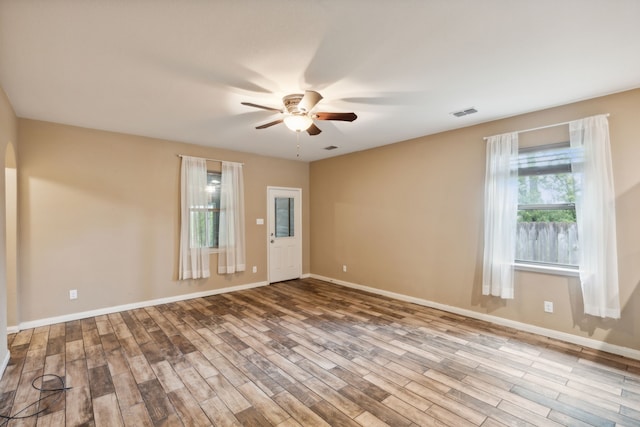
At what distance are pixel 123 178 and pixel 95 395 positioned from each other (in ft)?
10.4

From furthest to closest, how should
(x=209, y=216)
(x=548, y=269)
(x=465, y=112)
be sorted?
(x=209, y=216) → (x=465, y=112) → (x=548, y=269)

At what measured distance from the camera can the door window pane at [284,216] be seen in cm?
636

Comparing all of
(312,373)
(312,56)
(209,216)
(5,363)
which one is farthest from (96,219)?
(312,56)

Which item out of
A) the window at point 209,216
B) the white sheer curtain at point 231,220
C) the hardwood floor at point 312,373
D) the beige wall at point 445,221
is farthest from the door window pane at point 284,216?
the hardwood floor at point 312,373

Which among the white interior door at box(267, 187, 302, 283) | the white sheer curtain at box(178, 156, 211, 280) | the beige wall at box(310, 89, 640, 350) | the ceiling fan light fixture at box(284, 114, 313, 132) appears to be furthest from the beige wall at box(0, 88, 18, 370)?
the beige wall at box(310, 89, 640, 350)

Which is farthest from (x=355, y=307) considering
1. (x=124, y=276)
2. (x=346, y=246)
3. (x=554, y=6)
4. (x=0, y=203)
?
(x=0, y=203)

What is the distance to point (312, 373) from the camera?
271cm

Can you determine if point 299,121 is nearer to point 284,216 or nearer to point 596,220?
point 596,220

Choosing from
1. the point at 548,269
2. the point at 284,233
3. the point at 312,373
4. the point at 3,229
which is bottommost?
the point at 312,373

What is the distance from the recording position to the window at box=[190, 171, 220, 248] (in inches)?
199

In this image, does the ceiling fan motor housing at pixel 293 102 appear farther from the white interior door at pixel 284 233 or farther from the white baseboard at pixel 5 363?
the white baseboard at pixel 5 363

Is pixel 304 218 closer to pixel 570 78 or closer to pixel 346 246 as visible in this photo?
pixel 346 246

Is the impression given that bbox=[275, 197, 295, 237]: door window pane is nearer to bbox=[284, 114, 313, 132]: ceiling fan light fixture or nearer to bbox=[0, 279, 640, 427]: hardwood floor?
bbox=[0, 279, 640, 427]: hardwood floor

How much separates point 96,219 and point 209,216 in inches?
64.6
